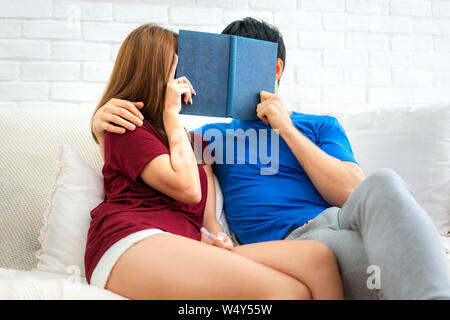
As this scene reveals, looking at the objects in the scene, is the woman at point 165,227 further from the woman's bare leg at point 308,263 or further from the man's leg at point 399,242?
the man's leg at point 399,242

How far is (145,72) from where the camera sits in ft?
3.56

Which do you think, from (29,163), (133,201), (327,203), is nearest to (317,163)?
(327,203)

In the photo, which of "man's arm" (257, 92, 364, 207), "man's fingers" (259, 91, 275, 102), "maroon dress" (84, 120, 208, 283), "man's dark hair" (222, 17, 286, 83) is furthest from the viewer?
"man's dark hair" (222, 17, 286, 83)

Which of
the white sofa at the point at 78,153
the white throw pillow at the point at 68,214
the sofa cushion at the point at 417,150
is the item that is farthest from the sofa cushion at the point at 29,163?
the sofa cushion at the point at 417,150

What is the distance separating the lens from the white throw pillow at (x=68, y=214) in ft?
3.35

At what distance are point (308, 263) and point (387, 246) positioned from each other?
151mm

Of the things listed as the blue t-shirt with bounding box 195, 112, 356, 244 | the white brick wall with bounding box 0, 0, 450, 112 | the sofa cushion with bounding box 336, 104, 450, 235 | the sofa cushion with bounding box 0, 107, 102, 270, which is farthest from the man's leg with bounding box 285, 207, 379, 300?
the white brick wall with bounding box 0, 0, 450, 112

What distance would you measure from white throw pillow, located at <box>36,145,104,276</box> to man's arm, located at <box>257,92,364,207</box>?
51cm

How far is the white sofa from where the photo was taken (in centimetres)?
115

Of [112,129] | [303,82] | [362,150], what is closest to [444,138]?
[362,150]

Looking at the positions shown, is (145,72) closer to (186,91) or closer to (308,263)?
(186,91)

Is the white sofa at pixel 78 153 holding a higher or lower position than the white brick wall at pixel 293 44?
lower

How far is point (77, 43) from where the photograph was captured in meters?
1.71

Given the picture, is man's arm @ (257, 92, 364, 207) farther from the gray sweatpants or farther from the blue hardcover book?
the gray sweatpants
